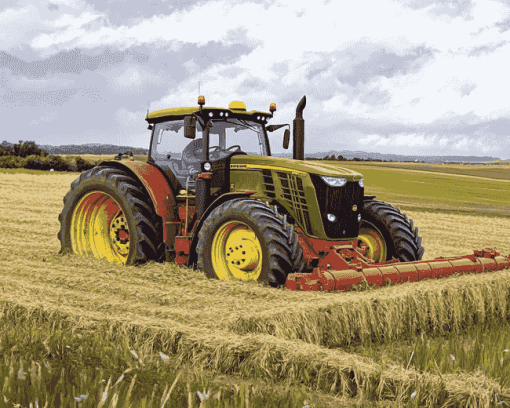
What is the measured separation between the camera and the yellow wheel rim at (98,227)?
26.3 ft

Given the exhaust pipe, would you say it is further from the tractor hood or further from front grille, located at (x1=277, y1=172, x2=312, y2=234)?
front grille, located at (x1=277, y1=172, x2=312, y2=234)

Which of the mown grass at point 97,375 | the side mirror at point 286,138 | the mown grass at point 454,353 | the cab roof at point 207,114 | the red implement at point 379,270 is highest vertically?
the cab roof at point 207,114

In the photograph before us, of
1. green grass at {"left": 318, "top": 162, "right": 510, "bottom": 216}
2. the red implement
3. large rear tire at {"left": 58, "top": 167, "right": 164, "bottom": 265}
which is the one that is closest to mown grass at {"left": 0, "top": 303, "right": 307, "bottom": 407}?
the red implement

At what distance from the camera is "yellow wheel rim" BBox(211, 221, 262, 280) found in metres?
6.27

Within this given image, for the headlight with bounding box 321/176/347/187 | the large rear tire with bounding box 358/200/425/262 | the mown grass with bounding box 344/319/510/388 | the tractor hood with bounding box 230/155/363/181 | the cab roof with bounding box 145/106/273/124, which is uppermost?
the cab roof with bounding box 145/106/273/124

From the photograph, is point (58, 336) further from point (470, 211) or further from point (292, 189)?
point (470, 211)

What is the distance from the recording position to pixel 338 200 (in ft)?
22.0

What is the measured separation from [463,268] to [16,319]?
5199 mm

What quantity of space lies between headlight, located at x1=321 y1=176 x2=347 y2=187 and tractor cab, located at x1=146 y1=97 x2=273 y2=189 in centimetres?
140

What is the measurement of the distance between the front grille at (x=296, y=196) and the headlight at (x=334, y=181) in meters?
0.30

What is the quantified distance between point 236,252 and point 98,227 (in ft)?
9.43

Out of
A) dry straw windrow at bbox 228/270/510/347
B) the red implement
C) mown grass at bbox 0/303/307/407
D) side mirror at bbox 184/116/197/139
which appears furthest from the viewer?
side mirror at bbox 184/116/197/139

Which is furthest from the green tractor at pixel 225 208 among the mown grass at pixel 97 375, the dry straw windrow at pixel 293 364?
the mown grass at pixel 97 375

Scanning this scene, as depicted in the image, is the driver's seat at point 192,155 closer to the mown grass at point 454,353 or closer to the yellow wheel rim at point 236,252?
the yellow wheel rim at point 236,252
